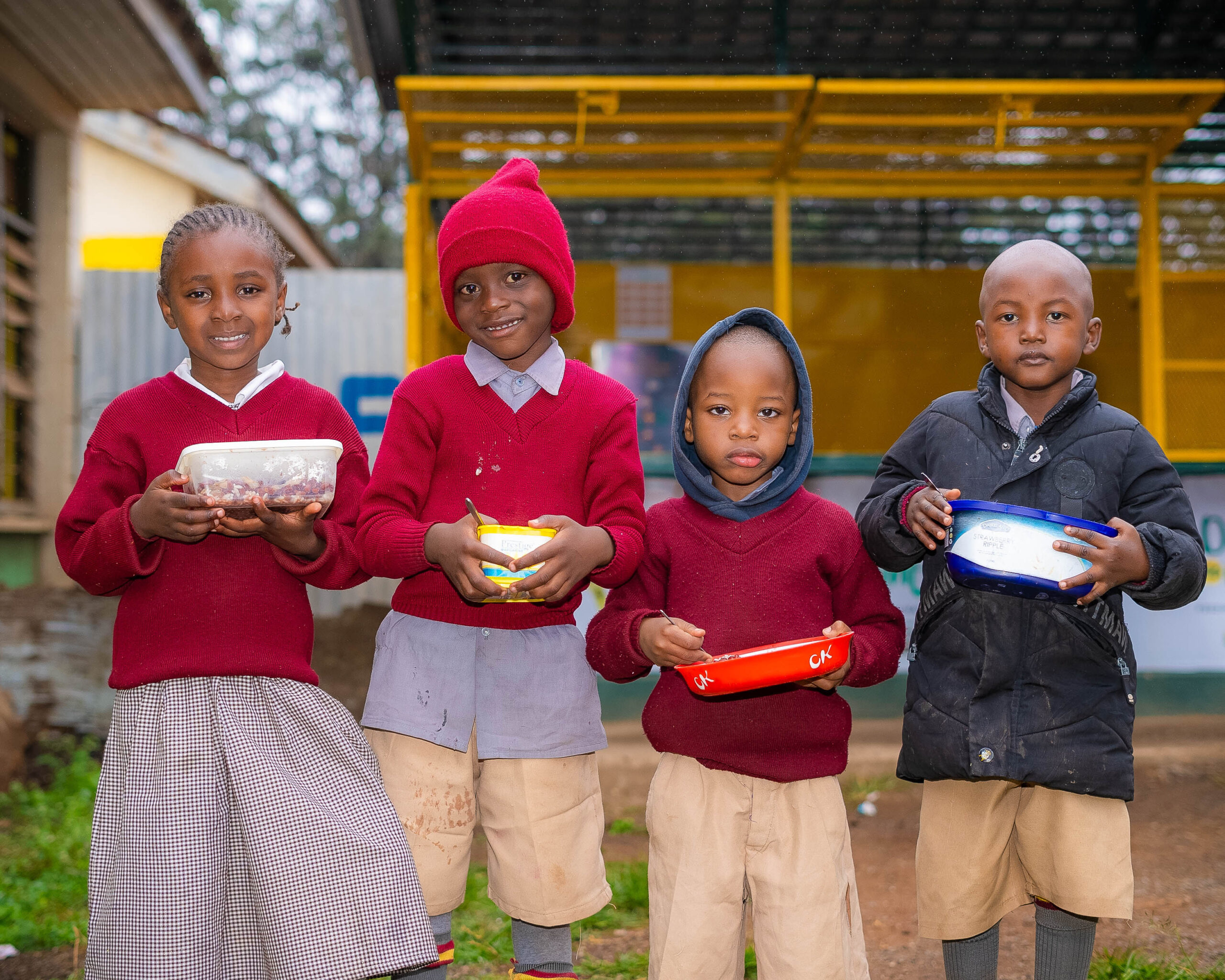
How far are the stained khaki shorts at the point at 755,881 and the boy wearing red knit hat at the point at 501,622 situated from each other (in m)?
0.17

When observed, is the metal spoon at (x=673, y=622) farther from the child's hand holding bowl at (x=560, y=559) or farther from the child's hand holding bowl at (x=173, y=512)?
the child's hand holding bowl at (x=173, y=512)

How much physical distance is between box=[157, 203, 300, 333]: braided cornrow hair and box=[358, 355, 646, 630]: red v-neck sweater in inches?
13.2

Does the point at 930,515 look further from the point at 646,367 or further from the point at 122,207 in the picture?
the point at 122,207

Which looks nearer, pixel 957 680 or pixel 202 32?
pixel 957 680

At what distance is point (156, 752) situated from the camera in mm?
1952

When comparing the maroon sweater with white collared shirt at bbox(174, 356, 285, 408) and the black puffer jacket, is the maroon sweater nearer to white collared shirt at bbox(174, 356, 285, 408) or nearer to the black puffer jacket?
the black puffer jacket

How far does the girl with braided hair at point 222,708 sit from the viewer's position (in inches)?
74.6

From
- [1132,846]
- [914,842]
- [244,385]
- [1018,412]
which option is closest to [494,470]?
[244,385]

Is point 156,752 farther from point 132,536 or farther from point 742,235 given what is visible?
point 742,235

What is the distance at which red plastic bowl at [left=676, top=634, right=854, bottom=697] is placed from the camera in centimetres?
185

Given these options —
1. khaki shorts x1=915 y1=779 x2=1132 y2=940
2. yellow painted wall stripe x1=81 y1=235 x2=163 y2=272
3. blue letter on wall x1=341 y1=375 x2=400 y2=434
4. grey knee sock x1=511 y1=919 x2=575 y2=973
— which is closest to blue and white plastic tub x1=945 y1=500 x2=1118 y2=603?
khaki shorts x1=915 y1=779 x2=1132 y2=940

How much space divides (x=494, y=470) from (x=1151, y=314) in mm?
4363

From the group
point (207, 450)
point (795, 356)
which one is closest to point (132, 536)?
point (207, 450)

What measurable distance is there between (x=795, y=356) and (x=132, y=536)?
4.33ft
